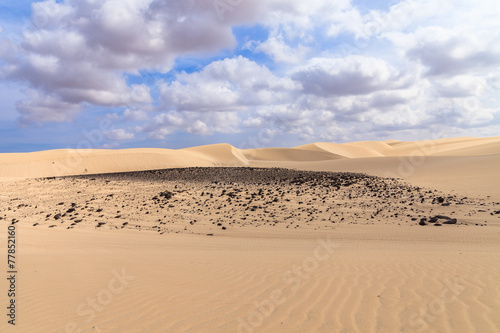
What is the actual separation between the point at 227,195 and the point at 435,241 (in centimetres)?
1042

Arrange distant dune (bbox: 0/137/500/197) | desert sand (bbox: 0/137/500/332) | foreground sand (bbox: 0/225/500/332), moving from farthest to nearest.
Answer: distant dune (bbox: 0/137/500/197)
desert sand (bbox: 0/137/500/332)
foreground sand (bbox: 0/225/500/332)

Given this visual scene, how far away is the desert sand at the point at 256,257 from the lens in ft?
14.5

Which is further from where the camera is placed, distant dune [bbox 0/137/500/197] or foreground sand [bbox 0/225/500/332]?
distant dune [bbox 0/137/500/197]

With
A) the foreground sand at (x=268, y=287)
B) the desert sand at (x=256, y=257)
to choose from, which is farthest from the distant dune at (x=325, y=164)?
the foreground sand at (x=268, y=287)

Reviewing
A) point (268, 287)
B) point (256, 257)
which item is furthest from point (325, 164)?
point (268, 287)

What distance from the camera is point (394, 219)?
1247 cm

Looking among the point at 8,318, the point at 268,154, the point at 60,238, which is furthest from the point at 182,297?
the point at 268,154

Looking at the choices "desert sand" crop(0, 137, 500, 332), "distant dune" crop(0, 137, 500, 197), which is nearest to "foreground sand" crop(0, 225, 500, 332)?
"desert sand" crop(0, 137, 500, 332)

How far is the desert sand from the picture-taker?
4406mm

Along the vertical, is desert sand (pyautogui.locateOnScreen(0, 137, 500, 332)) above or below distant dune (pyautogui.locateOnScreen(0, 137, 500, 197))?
below

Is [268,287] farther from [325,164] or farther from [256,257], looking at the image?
[325,164]

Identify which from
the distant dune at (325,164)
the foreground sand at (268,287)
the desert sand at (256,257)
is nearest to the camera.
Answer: the foreground sand at (268,287)

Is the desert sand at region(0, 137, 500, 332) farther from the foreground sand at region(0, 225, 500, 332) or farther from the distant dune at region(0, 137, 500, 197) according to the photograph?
the distant dune at region(0, 137, 500, 197)

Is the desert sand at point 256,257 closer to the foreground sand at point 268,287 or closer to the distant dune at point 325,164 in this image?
the foreground sand at point 268,287
